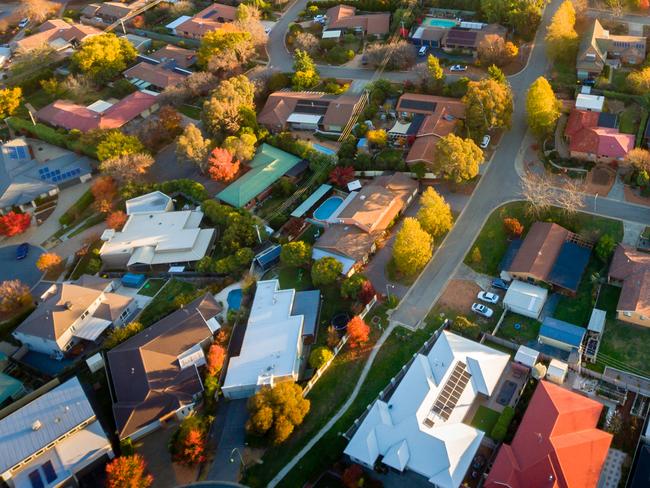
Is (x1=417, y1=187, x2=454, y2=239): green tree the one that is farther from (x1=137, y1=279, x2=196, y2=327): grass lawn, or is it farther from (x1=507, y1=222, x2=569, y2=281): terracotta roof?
(x1=137, y1=279, x2=196, y2=327): grass lawn

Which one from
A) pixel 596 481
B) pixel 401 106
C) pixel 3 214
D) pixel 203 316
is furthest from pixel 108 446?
pixel 401 106

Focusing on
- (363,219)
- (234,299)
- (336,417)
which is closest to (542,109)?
(363,219)

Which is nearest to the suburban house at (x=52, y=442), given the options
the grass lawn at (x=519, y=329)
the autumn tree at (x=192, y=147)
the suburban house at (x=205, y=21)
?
the autumn tree at (x=192, y=147)

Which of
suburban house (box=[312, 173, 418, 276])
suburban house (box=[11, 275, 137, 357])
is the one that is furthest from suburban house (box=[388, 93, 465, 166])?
suburban house (box=[11, 275, 137, 357])

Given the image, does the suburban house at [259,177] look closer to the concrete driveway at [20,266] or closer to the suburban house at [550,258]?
the concrete driveway at [20,266]

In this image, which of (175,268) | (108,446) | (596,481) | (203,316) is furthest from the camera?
(175,268)

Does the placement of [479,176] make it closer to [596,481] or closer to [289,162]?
[289,162]

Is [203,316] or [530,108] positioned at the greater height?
Result: [530,108]
